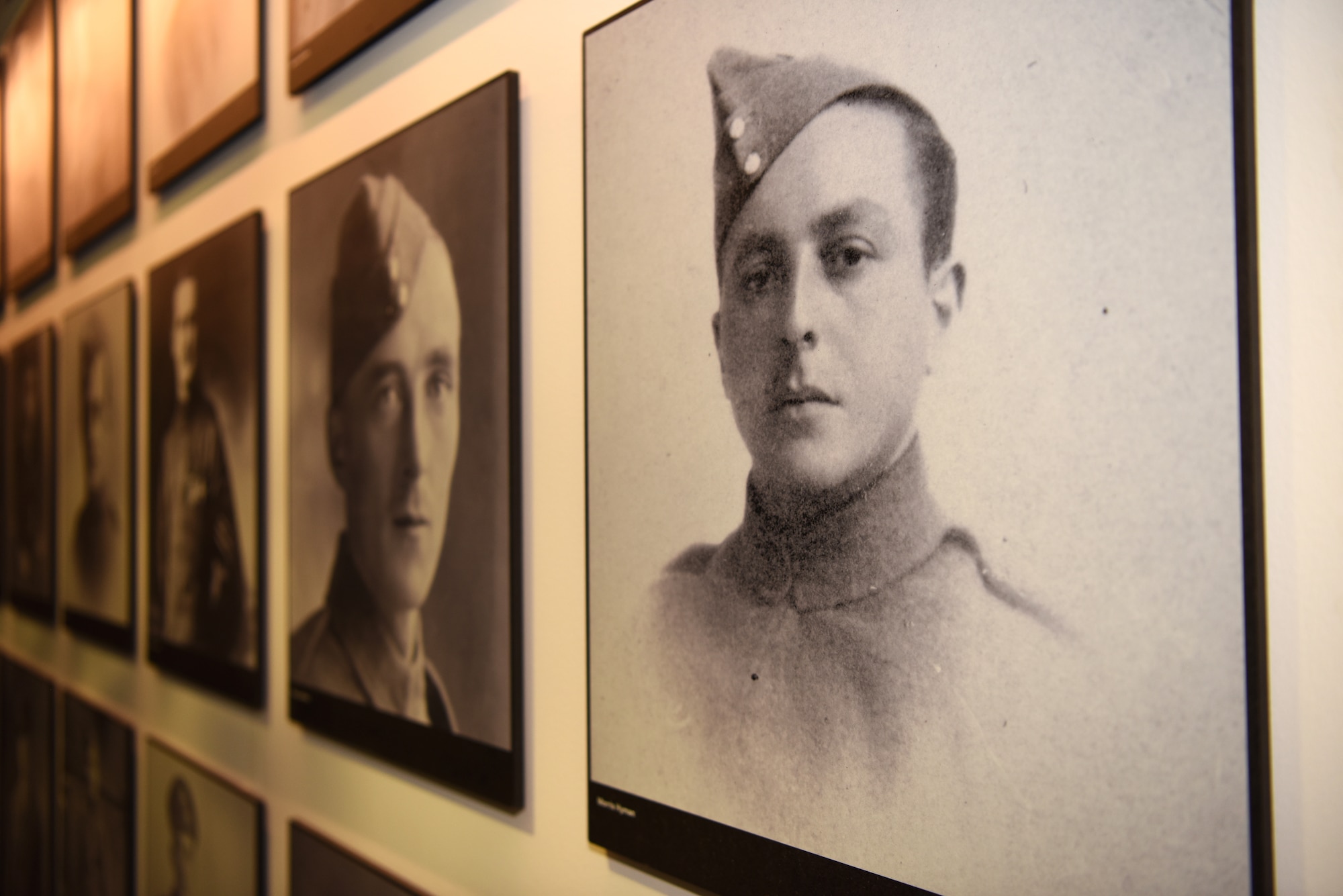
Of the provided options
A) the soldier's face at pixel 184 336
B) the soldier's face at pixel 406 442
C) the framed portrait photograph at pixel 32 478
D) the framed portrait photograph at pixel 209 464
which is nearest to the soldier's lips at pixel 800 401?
the soldier's face at pixel 406 442

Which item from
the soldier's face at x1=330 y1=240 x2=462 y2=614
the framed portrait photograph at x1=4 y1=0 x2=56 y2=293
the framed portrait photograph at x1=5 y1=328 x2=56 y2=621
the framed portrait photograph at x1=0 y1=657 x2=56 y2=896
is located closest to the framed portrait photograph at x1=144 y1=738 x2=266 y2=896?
the soldier's face at x1=330 y1=240 x2=462 y2=614

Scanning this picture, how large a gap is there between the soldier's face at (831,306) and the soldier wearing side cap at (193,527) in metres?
1.34

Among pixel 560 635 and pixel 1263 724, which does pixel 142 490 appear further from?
pixel 1263 724

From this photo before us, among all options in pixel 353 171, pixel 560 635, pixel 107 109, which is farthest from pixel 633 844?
pixel 107 109

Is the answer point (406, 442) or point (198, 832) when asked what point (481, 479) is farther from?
point (198, 832)

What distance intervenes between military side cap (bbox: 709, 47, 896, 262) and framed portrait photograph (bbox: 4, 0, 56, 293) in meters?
2.84

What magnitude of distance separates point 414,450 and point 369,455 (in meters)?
0.14

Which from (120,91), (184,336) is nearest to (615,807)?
(184,336)

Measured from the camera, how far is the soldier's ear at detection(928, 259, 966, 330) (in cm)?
67

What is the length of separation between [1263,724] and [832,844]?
36cm

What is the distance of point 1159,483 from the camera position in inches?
22.7

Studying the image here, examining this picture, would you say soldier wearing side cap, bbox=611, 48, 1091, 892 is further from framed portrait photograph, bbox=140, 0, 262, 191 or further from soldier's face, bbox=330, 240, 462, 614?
framed portrait photograph, bbox=140, 0, 262, 191

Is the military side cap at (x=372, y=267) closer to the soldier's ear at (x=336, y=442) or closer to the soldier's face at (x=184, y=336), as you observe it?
the soldier's ear at (x=336, y=442)

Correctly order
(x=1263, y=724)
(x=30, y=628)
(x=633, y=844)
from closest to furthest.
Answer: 1. (x=1263, y=724)
2. (x=633, y=844)
3. (x=30, y=628)
